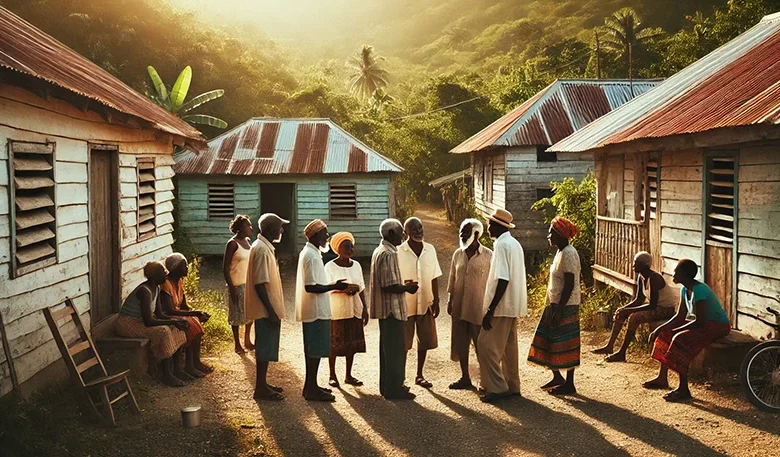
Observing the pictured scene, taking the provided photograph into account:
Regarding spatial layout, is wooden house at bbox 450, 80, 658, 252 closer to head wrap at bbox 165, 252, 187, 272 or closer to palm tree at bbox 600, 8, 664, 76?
head wrap at bbox 165, 252, 187, 272

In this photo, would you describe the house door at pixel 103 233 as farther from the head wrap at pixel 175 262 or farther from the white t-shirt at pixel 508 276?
the white t-shirt at pixel 508 276

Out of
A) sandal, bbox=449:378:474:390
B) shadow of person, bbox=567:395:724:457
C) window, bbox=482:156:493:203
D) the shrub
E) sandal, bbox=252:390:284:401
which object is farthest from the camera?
window, bbox=482:156:493:203

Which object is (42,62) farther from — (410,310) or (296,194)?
(296,194)

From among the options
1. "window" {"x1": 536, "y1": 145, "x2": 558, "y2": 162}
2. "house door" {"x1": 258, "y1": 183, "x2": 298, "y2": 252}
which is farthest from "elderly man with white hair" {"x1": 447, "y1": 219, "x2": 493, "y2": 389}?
"house door" {"x1": 258, "y1": 183, "x2": 298, "y2": 252}

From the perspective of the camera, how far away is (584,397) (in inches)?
307

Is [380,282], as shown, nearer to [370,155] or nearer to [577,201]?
[577,201]

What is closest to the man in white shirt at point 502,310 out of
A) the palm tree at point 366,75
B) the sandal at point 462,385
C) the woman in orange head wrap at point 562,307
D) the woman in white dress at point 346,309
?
the woman in orange head wrap at point 562,307

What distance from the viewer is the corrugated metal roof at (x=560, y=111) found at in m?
20.2

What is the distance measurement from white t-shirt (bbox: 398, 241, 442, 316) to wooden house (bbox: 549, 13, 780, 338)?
3178mm

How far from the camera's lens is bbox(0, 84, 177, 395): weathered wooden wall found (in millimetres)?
6324

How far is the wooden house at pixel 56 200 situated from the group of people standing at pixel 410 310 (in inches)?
38.7

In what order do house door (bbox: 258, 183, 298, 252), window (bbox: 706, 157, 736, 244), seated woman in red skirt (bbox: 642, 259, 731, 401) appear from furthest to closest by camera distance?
1. house door (bbox: 258, 183, 298, 252)
2. window (bbox: 706, 157, 736, 244)
3. seated woman in red skirt (bbox: 642, 259, 731, 401)

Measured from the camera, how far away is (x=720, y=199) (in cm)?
927

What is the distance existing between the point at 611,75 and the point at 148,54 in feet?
82.7
